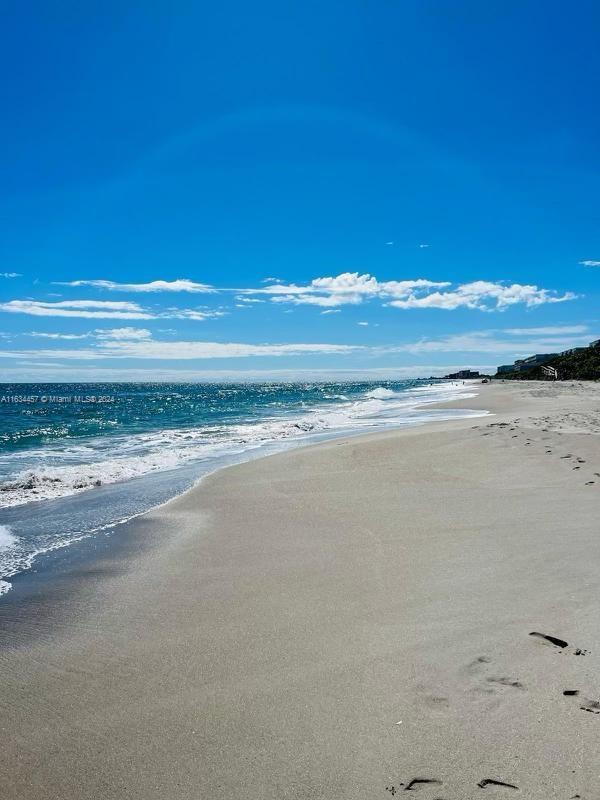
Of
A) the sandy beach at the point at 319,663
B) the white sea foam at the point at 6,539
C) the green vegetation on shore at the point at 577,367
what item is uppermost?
the green vegetation on shore at the point at 577,367

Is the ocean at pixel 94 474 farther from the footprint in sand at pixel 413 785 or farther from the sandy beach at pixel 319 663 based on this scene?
the footprint in sand at pixel 413 785

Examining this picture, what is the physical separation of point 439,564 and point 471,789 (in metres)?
3.15

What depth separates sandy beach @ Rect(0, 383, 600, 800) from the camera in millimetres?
2668

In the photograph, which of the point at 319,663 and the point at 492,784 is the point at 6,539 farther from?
the point at 492,784

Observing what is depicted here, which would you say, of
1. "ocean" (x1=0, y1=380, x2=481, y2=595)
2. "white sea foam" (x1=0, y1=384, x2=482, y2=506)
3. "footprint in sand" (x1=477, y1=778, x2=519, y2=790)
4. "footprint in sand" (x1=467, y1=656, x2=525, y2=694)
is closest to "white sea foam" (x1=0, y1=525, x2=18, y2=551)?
"ocean" (x1=0, y1=380, x2=481, y2=595)

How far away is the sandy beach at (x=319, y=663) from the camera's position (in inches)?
105

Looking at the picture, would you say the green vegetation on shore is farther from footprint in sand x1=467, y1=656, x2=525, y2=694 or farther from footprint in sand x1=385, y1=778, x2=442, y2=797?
A: footprint in sand x1=385, y1=778, x2=442, y2=797

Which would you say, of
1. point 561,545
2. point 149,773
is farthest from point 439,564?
point 149,773

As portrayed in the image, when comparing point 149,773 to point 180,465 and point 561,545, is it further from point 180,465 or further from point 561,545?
point 180,465

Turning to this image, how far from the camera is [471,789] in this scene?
2475 millimetres

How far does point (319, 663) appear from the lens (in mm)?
3684

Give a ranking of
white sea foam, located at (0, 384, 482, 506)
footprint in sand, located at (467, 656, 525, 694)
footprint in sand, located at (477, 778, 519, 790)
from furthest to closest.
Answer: white sea foam, located at (0, 384, 482, 506) → footprint in sand, located at (467, 656, 525, 694) → footprint in sand, located at (477, 778, 519, 790)

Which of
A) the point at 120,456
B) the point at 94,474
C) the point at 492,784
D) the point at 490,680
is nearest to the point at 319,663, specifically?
the point at 490,680

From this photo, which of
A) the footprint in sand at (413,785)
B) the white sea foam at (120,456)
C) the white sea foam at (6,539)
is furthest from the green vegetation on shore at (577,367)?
the footprint in sand at (413,785)
